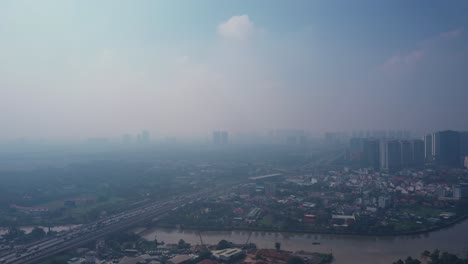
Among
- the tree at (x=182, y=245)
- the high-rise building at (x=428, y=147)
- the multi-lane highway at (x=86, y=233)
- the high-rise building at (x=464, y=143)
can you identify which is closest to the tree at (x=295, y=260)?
the tree at (x=182, y=245)

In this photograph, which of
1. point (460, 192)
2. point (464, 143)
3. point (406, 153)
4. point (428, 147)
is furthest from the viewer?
point (428, 147)

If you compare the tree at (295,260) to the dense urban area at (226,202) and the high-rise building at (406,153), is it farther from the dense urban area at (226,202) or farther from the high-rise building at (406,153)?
the high-rise building at (406,153)

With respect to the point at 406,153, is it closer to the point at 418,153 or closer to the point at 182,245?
the point at 418,153

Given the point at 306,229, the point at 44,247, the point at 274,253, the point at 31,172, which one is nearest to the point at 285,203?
the point at 306,229

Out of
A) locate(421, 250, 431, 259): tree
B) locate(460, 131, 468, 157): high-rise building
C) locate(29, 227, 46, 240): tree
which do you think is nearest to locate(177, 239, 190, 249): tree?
locate(29, 227, 46, 240): tree

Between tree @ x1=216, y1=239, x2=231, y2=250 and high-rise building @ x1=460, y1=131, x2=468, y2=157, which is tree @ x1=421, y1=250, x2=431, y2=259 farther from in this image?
high-rise building @ x1=460, y1=131, x2=468, y2=157

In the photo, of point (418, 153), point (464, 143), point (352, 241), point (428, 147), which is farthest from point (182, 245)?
point (464, 143)
